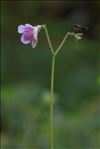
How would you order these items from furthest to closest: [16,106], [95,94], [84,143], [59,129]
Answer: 1. [95,94]
2. [16,106]
3. [59,129]
4. [84,143]

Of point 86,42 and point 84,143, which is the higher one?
point 86,42

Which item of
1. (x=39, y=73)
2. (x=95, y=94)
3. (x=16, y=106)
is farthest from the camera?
(x=39, y=73)

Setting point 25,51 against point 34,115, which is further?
point 25,51

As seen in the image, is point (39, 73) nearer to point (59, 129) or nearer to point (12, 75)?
point (12, 75)

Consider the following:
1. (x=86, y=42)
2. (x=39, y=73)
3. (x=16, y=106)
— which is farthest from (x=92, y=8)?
(x=16, y=106)

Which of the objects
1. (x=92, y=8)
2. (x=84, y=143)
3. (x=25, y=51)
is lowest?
(x=84, y=143)

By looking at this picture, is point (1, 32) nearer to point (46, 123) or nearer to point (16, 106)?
point (16, 106)

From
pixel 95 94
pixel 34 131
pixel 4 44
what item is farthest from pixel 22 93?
pixel 4 44
